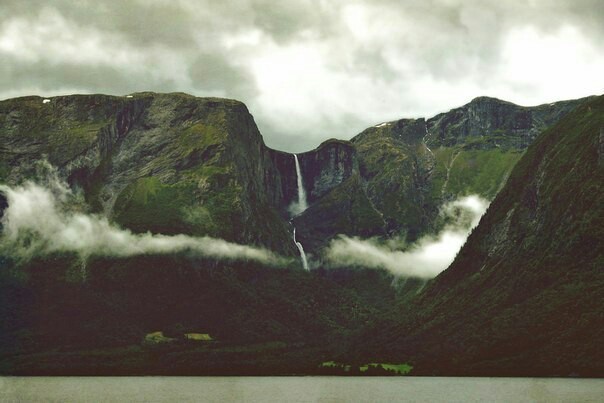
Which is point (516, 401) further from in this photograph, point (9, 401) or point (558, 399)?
point (9, 401)

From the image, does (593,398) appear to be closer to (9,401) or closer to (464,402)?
(464,402)

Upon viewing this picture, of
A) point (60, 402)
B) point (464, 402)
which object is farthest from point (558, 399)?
point (60, 402)

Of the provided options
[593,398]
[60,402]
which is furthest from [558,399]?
→ [60,402]

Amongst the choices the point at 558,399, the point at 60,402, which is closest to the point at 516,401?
the point at 558,399

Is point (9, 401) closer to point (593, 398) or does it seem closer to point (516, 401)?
point (516, 401)

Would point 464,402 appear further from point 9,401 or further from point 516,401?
point 9,401
